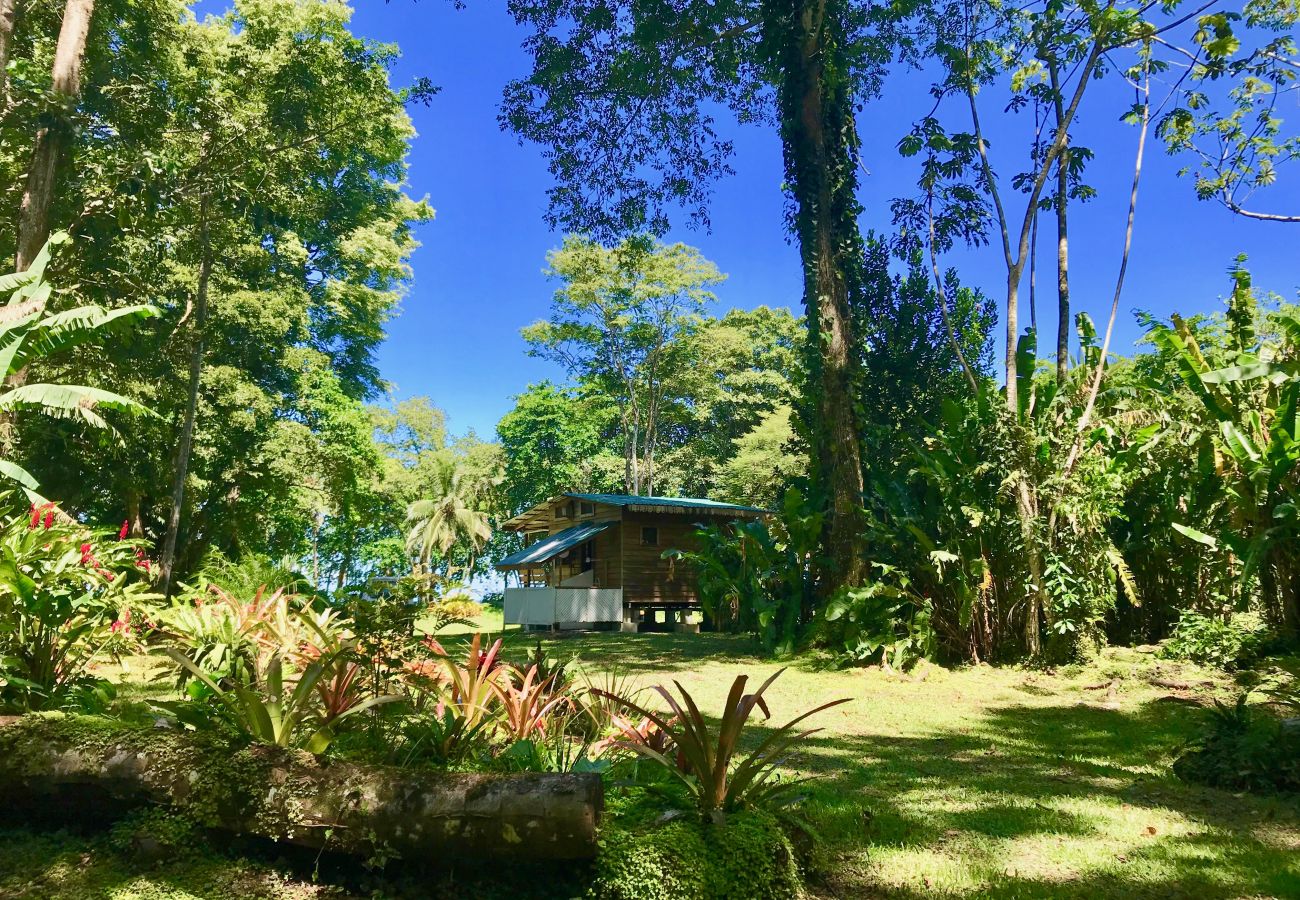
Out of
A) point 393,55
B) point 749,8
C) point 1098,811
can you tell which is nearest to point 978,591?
point 1098,811

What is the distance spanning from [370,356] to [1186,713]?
2849cm

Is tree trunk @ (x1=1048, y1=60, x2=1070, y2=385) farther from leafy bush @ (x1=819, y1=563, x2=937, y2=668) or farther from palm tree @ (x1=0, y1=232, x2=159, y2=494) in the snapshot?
palm tree @ (x1=0, y1=232, x2=159, y2=494)

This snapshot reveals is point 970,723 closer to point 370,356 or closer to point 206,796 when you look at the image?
point 206,796

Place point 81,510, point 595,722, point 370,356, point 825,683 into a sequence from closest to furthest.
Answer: point 595,722
point 825,683
point 81,510
point 370,356

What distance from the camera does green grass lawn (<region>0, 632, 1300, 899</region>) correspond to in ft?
10.5

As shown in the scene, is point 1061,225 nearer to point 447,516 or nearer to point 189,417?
point 189,417

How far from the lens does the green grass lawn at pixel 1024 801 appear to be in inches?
126

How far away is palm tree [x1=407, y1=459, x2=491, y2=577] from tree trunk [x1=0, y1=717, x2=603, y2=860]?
38166 millimetres

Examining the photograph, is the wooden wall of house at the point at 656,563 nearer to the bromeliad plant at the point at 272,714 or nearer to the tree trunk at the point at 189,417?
A: the tree trunk at the point at 189,417

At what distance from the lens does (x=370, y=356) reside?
29422mm

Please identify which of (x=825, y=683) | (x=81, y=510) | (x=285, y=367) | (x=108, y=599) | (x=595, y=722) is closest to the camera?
(x=595, y=722)

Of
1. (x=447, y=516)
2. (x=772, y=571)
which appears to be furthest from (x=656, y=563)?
(x=447, y=516)

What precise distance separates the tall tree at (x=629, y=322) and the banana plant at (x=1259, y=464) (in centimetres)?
2591

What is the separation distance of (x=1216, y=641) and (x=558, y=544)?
55.5 ft
